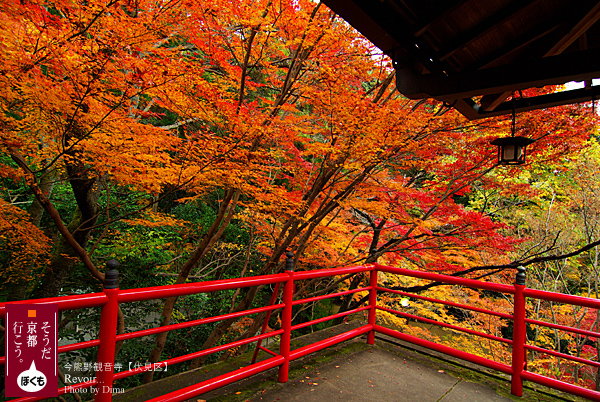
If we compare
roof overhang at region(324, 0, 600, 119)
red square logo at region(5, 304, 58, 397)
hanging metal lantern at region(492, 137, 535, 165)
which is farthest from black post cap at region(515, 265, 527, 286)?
red square logo at region(5, 304, 58, 397)

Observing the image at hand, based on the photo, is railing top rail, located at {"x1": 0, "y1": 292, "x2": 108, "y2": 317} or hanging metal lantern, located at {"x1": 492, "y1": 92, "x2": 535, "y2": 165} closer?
railing top rail, located at {"x1": 0, "y1": 292, "x2": 108, "y2": 317}

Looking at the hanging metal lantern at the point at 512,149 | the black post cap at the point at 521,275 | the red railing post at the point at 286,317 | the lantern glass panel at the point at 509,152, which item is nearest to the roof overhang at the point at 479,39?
the hanging metal lantern at the point at 512,149

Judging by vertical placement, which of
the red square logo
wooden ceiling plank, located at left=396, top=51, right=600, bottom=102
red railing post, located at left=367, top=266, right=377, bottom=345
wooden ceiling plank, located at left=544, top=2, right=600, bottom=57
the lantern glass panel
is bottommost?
red railing post, located at left=367, top=266, right=377, bottom=345

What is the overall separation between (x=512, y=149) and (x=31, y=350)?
4.76 metres

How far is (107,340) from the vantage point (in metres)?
1.94

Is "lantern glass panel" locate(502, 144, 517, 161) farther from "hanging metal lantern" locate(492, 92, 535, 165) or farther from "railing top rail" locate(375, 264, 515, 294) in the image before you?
"railing top rail" locate(375, 264, 515, 294)

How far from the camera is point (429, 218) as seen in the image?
313 inches

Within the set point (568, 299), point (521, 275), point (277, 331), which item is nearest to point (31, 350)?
point (277, 331)

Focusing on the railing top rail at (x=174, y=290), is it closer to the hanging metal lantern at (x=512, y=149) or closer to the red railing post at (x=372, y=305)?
the red railing post at (x=372, y=305)

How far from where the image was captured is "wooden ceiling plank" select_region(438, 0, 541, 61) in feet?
7.44

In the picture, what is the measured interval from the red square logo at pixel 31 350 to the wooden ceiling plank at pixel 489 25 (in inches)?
134

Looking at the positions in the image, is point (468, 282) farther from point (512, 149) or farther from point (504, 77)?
point (504, 77)

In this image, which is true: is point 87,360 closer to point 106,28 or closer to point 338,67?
point 106,28

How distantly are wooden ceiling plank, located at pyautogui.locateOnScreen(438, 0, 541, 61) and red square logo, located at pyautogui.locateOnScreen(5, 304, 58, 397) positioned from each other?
3.40 metres
